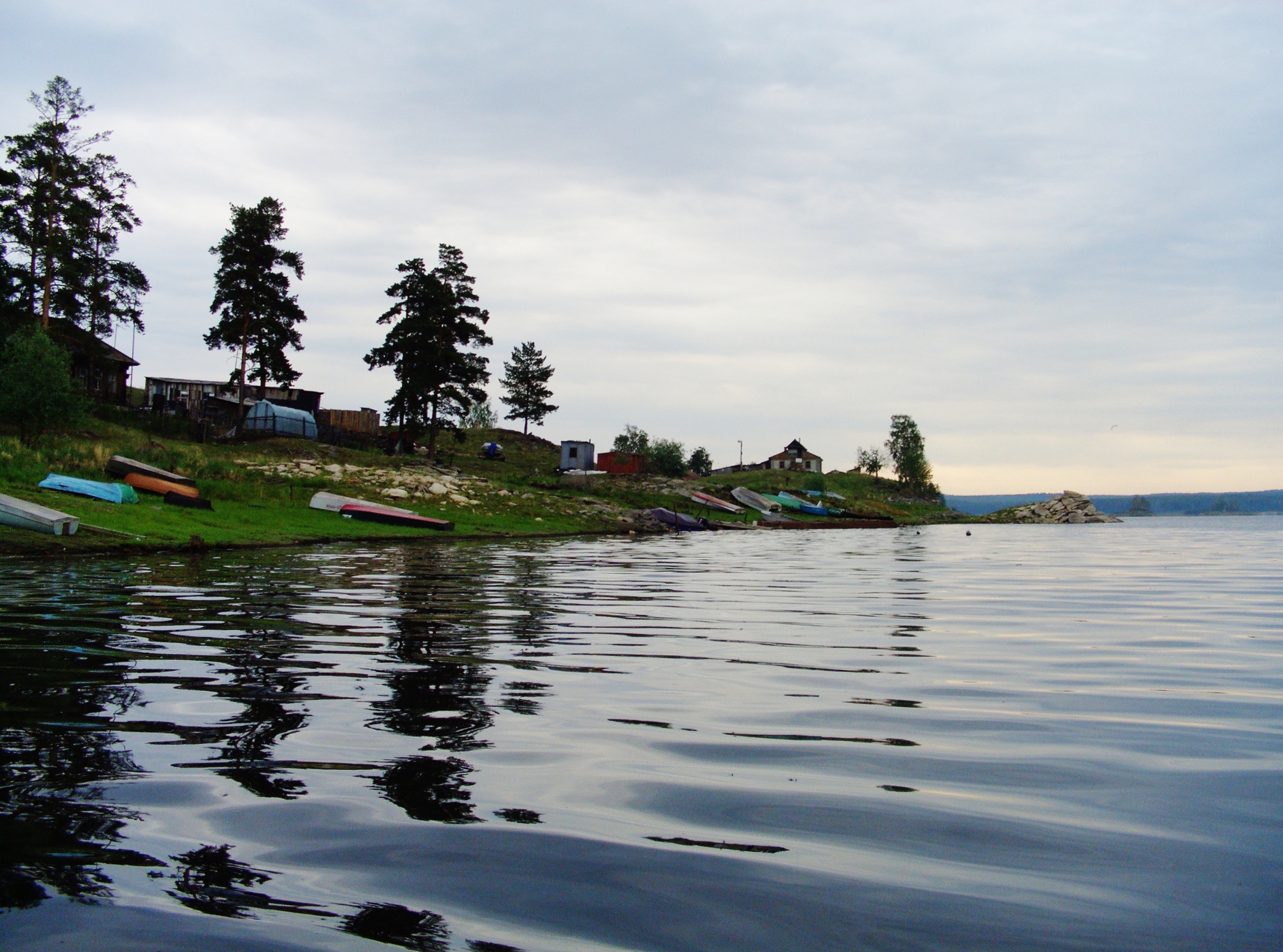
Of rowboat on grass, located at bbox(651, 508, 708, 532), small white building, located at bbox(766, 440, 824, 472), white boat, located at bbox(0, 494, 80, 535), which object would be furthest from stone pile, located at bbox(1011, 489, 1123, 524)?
white boat, located at bbox(0, 494, 80, 535)

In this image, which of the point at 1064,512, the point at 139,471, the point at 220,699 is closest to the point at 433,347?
the point at 139,471

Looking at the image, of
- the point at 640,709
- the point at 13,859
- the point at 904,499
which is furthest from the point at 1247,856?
the point at 904,499

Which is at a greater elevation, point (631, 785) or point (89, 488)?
point (89, 488)

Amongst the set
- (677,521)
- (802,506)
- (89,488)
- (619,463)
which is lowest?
(677,521)

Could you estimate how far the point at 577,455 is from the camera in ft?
285

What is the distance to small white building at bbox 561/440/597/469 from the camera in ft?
284

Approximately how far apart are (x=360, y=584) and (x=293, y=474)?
30.5 meters

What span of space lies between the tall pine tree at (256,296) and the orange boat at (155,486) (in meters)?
28.9

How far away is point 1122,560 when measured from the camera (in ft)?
94.3

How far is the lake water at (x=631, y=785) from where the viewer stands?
10.3 feet

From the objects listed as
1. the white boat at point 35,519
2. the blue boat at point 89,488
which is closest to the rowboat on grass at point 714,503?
the blue boat at point 89,488

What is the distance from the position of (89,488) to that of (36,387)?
13.0m

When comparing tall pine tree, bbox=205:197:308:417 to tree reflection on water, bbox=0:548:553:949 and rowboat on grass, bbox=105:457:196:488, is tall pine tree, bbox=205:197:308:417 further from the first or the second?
tree reflection on water, bbox=0:548:553:949

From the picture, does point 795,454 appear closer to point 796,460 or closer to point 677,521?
point 796,460
